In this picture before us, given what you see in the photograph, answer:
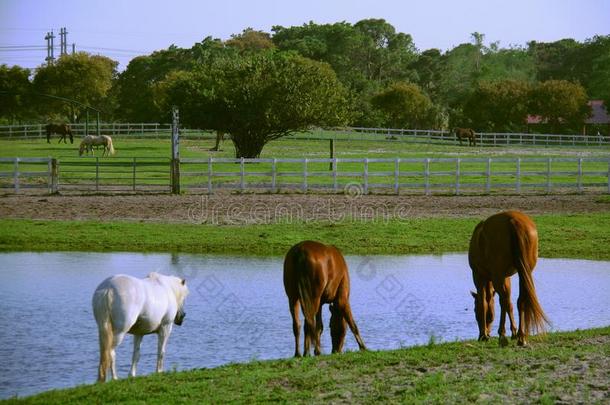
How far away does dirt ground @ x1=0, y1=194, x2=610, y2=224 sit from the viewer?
26.4 meters

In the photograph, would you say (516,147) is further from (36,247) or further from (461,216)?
(36,247)

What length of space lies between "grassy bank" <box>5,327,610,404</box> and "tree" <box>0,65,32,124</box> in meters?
70.8

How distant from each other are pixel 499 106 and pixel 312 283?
74.4 m

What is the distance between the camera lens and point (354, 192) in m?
32.4

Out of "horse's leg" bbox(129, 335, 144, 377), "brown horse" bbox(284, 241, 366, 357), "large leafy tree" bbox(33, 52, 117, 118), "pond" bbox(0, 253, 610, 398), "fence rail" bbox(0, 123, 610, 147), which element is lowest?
"pond" bbox(0, 253, 610, 398)

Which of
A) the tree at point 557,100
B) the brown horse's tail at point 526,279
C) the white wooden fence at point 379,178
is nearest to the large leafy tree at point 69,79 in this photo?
the tree at point 557,100

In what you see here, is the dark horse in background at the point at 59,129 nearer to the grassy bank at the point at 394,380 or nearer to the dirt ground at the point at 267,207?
the dirt ground at the point at 267,207

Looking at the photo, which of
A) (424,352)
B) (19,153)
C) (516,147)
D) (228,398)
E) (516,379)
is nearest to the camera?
(228,398)

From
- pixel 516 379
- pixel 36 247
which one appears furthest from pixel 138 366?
pixel 36 247

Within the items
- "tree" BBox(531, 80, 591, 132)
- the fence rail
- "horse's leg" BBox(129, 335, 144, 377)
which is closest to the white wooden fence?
"horse's leg" BBox(129, 335, 144, 377)

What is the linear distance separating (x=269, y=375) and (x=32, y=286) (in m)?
8.41

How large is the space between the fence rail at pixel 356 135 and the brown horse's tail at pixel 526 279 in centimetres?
5541

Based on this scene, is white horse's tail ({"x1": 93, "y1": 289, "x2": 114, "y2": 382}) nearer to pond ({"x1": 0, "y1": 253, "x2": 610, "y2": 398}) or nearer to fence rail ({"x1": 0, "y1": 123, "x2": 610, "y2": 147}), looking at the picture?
pond ({"x1": 0, "y1": 253, "x2": 610, "y2": 398})

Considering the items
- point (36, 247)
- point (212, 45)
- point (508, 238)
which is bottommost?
point (36, 247)
